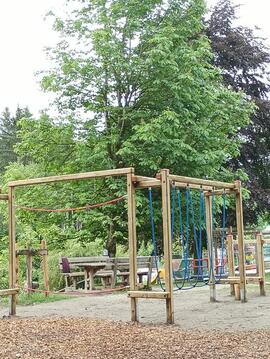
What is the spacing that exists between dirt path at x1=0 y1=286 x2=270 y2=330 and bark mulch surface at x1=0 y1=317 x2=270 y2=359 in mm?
707

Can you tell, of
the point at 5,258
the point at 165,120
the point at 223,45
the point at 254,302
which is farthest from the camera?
the point at 223,45

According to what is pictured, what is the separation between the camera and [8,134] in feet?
159

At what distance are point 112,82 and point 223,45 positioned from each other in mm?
7284

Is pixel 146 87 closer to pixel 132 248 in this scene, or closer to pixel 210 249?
pixel 210 249

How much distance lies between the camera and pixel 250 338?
21.2 feet

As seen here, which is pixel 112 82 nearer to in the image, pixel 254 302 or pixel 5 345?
pixel 254 302

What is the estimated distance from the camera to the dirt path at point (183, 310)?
8000mm

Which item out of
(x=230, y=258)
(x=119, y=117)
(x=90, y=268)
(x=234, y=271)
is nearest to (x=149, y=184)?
(x=230, y=258)

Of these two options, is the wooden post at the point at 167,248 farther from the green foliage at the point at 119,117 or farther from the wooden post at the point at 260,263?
the green foliage at the point at 119,117

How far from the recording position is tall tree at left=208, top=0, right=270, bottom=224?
73.2ft

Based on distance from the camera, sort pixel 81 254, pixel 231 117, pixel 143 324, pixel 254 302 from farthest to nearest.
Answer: pixel 231 117
pixel 81 254
pixel 254 302
pixel 143 324

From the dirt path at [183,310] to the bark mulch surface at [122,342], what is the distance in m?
0.71

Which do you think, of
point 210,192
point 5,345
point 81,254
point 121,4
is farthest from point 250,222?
point 5,345

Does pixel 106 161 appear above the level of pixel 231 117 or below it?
below
